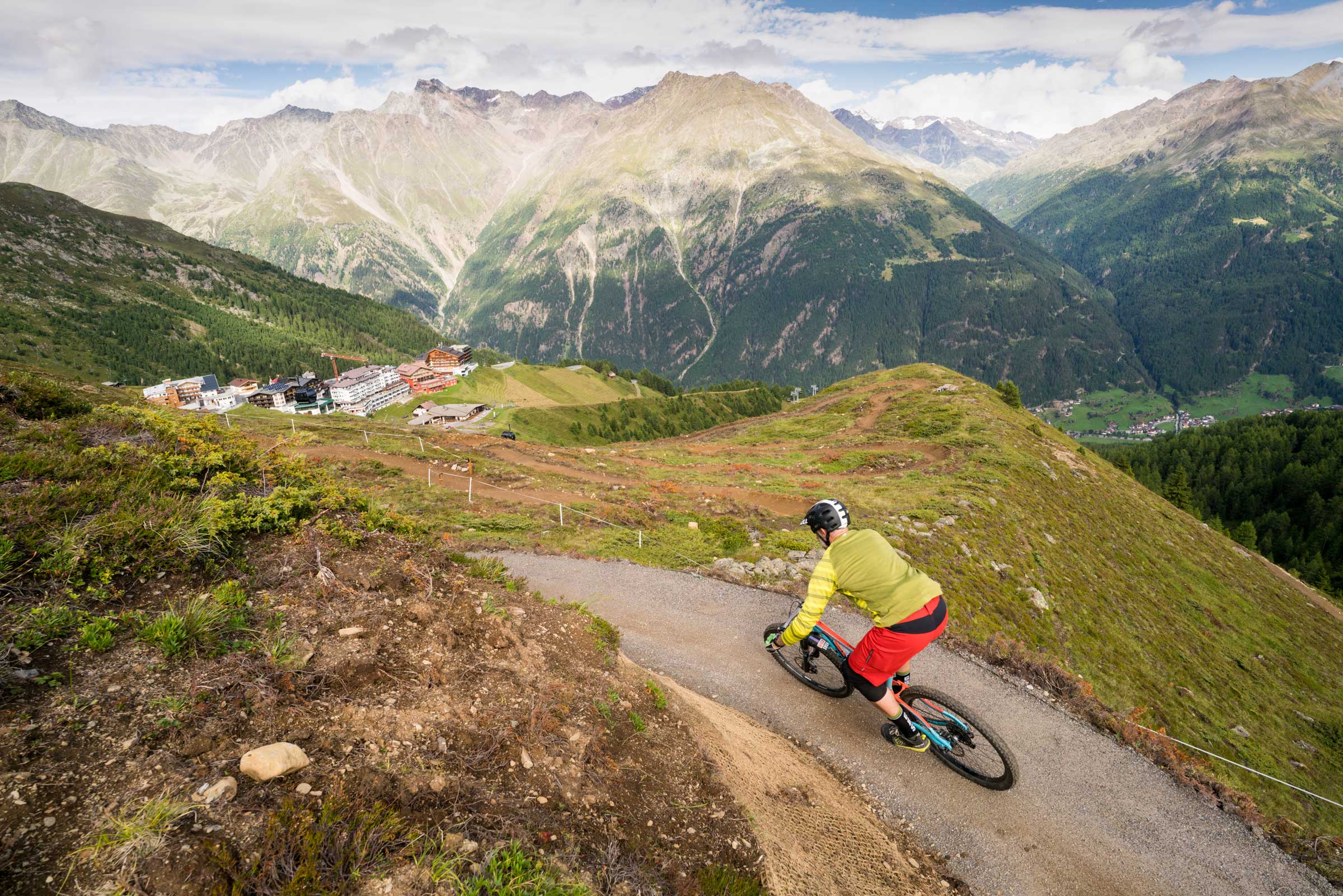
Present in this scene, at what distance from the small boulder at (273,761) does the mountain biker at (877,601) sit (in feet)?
20.4

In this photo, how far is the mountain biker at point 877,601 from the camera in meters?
7.79

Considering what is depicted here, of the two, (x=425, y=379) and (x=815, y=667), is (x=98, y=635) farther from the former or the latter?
(x=425, y=379)

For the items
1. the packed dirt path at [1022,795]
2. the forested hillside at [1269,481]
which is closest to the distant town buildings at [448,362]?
the forested hillside at [1269,481]

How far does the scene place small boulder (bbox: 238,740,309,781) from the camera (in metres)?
4.46

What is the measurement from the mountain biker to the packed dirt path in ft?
3.02

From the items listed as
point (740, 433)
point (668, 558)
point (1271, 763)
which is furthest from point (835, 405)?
point (668, 558)

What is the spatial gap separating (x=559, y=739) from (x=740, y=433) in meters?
53.2

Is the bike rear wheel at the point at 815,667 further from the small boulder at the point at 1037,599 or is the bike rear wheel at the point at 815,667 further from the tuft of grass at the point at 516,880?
the small boulder at the point at 1037,599

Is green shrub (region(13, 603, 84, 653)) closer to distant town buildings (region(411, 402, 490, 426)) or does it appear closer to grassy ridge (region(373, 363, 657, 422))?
distant town buildings (region(411, 402, 490, 426))

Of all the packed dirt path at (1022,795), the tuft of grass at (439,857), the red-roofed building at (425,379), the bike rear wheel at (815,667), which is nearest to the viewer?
the tuft of grass at (439,857)

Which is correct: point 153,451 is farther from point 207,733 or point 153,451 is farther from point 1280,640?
point 1280,640

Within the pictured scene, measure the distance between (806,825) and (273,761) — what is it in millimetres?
6178

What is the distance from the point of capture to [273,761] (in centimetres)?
458

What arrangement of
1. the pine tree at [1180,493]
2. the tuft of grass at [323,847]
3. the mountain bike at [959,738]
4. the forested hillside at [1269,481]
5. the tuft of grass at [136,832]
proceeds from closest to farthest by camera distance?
the tuft of grass at [136,832] → the tuft of grass at [323,847] → the mountain bike at [959,738] → the pine tree at [1180,493] → the forested hillside at [1269,481]
